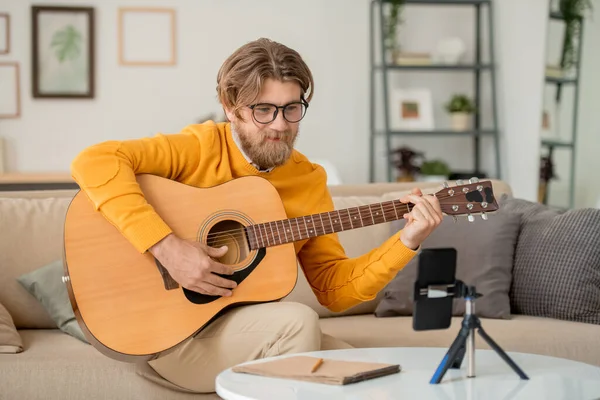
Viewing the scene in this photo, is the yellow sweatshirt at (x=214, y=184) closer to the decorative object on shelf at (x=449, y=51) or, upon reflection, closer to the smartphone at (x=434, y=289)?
the smartphone at (x=434, y=289)

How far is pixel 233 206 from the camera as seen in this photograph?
211 centimetres

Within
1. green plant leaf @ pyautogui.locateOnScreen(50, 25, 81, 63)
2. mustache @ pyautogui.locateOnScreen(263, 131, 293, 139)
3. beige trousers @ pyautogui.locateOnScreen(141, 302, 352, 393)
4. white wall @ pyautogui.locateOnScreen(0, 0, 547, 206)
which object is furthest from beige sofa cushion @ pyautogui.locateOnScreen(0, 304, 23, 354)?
green plant leaf @ pyautogui.locateOnScreen(50, 25, 81, 63)

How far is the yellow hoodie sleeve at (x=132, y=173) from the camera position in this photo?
6.56 ft

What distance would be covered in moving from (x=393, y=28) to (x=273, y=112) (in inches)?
149

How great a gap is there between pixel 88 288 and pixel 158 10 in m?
3.96

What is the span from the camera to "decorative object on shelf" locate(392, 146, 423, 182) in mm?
5707

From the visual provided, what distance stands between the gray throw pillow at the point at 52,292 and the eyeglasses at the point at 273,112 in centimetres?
88

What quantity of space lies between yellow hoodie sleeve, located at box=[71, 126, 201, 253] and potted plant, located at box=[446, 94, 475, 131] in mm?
3858

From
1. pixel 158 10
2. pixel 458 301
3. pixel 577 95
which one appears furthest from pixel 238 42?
pixel 458 301

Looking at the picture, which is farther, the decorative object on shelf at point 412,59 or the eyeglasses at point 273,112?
the decorative object on shelf at point 412,59

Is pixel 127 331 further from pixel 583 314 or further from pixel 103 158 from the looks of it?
pixel 583 314

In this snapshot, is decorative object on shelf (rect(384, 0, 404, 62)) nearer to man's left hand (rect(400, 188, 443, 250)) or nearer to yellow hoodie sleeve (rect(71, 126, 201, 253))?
yellow hoodie sleeve (rect(71, 126, 201, 253))

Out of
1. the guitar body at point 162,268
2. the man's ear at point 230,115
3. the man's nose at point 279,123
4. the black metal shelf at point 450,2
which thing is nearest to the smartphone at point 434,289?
the guitar body at point 162,268

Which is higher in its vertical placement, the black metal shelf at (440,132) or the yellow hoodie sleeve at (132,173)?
the black metal shelf at (440,132)
